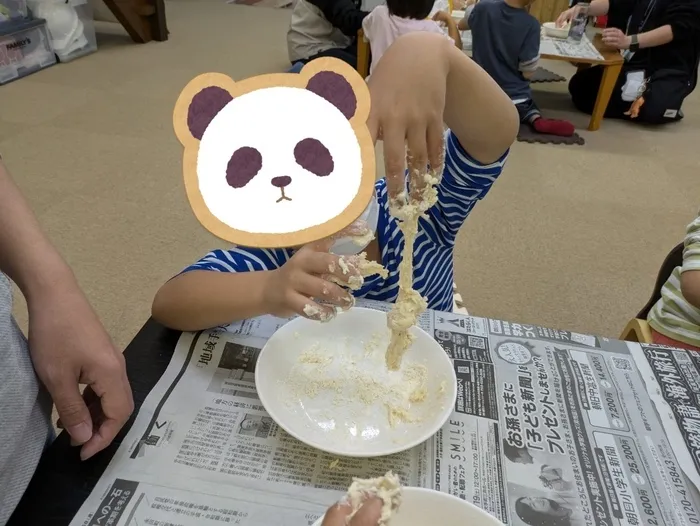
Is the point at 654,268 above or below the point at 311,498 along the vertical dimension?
below

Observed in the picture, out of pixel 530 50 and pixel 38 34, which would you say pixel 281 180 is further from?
pixel 38 34

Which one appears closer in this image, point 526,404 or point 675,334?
point 526,404

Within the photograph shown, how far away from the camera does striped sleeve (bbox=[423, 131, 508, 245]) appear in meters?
0.76

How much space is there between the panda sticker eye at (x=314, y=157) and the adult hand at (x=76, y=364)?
0.81 ft

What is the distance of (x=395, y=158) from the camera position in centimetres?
50

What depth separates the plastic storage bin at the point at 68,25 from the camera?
107 inches

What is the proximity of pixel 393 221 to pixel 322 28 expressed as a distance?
2270 mm

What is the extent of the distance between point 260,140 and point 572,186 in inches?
79.5

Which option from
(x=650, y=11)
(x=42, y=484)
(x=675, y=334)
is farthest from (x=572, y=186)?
(x=42, y=484)

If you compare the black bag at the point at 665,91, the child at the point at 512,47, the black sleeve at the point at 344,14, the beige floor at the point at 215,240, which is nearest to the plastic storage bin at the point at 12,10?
the beige floor at the point at 215,240

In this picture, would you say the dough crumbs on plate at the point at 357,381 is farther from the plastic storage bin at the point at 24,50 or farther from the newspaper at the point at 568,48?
the plastic storage bin at the point at 24,50

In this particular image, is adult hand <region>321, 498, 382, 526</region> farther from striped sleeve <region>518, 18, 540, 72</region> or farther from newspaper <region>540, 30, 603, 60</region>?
newspaper <region>540, 30, 603, 60</region>

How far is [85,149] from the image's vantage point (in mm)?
2129

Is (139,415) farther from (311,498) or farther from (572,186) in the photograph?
(572,186)
